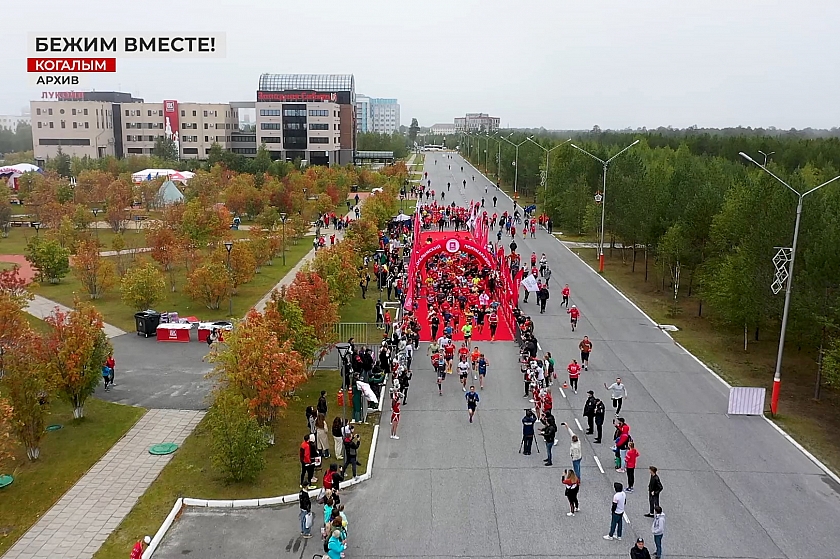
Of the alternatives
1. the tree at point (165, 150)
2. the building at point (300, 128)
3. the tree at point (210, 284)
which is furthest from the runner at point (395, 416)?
the building at point (300, 128)

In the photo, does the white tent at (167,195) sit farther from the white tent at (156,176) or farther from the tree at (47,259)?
the tree at (47,259)

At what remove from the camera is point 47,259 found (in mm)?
40406

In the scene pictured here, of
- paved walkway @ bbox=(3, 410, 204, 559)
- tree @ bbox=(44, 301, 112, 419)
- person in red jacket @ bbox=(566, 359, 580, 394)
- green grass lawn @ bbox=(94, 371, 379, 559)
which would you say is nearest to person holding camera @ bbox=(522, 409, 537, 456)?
green grass lawn @ bbox=(94, 371, 379, 559)

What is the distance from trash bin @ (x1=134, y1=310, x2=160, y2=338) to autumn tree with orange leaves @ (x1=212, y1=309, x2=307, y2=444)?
11.6m

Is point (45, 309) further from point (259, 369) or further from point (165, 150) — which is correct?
point (165, 150)

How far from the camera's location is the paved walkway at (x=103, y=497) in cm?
1458

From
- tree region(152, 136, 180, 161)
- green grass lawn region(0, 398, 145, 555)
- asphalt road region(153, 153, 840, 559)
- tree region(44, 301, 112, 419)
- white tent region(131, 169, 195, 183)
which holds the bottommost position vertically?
green grass lawn region(0, 398, 145, 555)

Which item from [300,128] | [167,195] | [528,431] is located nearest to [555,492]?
[528,431]

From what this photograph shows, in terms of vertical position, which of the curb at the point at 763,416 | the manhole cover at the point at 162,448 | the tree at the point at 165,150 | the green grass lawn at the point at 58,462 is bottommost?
the green grass lawn at the point at 58,462

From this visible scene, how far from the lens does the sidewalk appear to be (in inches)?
1230

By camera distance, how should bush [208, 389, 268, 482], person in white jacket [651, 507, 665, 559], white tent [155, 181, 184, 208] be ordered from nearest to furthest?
person in white jacket [651, 507, 665, 559], bush [208, 389, 268, 482], white tent [155, 181, 184, 208]

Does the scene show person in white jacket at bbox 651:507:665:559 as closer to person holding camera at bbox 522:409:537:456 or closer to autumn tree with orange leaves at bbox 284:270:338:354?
person holding camera at bbox 522:409:537:456

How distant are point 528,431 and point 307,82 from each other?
419 feet

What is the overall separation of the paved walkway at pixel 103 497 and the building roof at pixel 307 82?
12209cm
